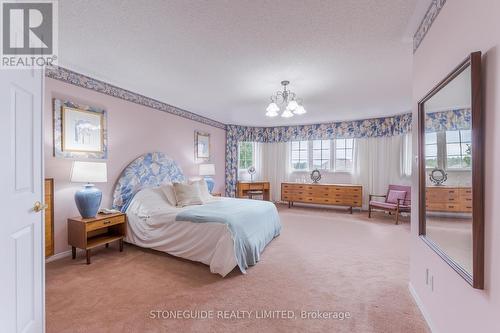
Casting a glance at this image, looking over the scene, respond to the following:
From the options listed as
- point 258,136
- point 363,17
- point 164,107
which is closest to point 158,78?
point 164,107

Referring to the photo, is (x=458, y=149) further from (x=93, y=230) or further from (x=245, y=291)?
(x=93, y=230)

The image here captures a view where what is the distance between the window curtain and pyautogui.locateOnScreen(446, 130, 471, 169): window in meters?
4.55

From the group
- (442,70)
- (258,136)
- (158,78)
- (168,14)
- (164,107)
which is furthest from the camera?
(258,136)

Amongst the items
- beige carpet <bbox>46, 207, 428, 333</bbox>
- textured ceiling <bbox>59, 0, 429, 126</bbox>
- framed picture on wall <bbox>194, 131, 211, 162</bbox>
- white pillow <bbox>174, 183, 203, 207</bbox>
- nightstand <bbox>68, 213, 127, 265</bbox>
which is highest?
textured ceiling <bbox>59, 0, 429, 126</bbox>

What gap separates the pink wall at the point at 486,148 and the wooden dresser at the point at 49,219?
3.86 metres

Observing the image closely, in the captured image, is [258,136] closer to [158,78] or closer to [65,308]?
[158,78]

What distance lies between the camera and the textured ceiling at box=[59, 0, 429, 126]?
177 centimetres

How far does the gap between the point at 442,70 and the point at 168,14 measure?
2.03 metres

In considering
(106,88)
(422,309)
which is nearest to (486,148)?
(422,309)

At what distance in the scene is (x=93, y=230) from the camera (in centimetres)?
295

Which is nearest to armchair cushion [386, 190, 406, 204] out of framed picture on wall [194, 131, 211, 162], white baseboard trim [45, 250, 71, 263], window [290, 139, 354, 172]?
window [290, 139, 354, 172]

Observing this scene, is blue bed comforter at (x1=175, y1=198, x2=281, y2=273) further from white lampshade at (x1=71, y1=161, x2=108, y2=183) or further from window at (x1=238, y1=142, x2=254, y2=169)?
window at (x1=238, y1=142, x2=254, y2=169)

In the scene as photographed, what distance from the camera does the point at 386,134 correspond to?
5.64 meters

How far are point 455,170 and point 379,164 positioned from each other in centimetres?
490
